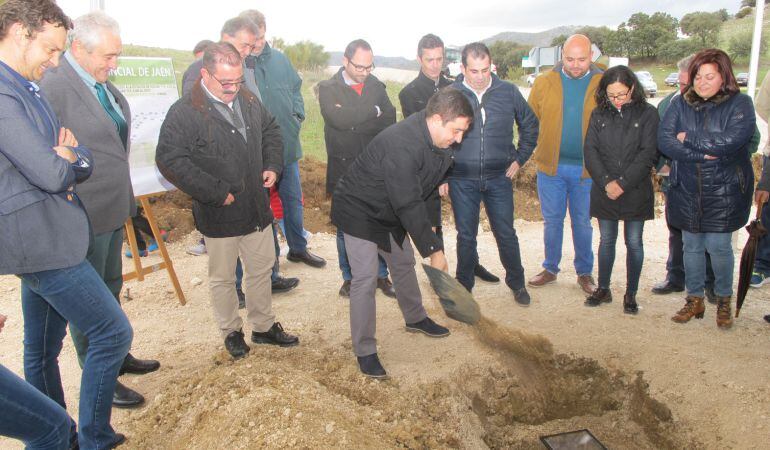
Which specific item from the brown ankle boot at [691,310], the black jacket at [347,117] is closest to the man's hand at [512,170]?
the black jacket at [347,117]

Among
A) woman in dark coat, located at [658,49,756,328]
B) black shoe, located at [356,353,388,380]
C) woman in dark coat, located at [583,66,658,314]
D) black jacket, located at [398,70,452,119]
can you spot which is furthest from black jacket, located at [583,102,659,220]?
black shoe, located at [356,353,388,380]

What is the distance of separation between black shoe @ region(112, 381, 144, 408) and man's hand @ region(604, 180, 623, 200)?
12.0 ft

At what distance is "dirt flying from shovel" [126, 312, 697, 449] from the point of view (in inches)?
115

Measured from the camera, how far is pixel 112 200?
3.35 metres

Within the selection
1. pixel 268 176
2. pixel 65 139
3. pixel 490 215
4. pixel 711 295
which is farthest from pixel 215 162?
pixel 711 295

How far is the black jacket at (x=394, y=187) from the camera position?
3.42 metres

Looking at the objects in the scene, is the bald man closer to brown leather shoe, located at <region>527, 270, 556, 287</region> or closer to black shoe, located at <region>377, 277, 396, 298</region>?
brown leather shoe, located at <region>527, 270, 556, 287</region>

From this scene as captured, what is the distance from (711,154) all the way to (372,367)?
281cm

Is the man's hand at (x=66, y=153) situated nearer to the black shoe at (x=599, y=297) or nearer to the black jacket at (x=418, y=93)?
the black jacket at (x=418, y=93)

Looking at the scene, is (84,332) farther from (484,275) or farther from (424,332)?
(484,275)

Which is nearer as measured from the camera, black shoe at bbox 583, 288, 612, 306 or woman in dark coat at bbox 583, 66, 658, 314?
woman in dark coat at bbox 583, 66, 658, 314

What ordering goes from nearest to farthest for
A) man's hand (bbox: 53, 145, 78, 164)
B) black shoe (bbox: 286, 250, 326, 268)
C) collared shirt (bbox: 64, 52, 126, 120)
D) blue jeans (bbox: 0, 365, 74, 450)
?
blue jeans (bbox: 0, 365, 74, 450) < man's hand (bbox: 53, 145, 78, 164) < collared shirt (bbox: 64, 52, 126, 120) < black shoe (bbox: 286, 250, 326, 268)

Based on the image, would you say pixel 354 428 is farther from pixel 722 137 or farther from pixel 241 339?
pixel 722 137

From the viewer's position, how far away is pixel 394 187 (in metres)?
3.42
